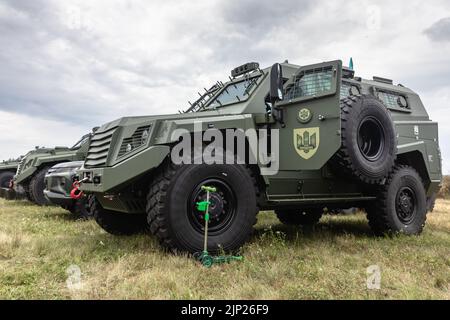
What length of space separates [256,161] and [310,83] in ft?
3.86

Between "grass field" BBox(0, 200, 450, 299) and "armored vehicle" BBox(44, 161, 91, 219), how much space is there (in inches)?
67.4

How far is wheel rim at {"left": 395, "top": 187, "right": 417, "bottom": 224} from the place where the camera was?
563 cm

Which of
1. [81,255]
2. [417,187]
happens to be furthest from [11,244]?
[417,187]

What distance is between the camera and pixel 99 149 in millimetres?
4465

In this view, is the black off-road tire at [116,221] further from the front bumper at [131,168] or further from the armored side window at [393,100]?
the armored side window at [393,100]

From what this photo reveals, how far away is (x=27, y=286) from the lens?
320 centimetres

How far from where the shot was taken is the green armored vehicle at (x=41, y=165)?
9438mm

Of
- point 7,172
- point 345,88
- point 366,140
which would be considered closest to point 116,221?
point 366,140

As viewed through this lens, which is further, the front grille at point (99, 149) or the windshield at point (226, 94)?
the windshield at point (226, 94)

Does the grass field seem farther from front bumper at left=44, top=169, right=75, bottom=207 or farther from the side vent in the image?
the side vent

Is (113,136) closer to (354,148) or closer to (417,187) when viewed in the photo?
(354,148)

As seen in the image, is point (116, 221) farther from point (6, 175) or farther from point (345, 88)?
point (6, 175)

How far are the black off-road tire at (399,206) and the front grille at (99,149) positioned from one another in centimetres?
330

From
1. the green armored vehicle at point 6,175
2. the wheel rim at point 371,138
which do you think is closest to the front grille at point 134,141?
the wheel rim at point 371,138
